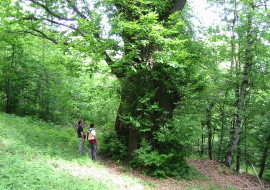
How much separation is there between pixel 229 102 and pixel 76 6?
33.7 feet

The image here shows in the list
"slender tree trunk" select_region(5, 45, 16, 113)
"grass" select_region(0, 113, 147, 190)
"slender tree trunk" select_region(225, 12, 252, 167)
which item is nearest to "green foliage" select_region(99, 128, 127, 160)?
"grass" select_region(0, 113, 147, 190)

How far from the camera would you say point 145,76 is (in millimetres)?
9164

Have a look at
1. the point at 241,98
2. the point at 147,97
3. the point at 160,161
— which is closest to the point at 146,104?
the point at 147,97

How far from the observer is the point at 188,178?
352 inches

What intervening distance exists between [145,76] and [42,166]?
508cm

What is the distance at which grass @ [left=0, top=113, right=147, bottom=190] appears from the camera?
5.20 meters

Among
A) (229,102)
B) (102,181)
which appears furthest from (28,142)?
(229,102)

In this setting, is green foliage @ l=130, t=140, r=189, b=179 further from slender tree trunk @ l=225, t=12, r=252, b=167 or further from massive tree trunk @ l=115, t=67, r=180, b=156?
slender tree trunk @ l=225, t=12, r=252, b=167

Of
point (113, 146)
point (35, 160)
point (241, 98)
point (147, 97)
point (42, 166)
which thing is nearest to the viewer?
point (42, 166)

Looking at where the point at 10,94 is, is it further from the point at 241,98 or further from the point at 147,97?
the point at 241,98

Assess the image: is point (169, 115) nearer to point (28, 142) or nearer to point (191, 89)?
point (191, 89)

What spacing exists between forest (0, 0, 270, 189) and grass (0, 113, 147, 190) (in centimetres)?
217

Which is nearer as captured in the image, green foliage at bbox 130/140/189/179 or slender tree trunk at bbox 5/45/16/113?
green foliage at bbox 130/140/189/179

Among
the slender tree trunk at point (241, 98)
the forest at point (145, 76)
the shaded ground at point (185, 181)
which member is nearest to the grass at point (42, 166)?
the shaded ground at point (185, 181)
